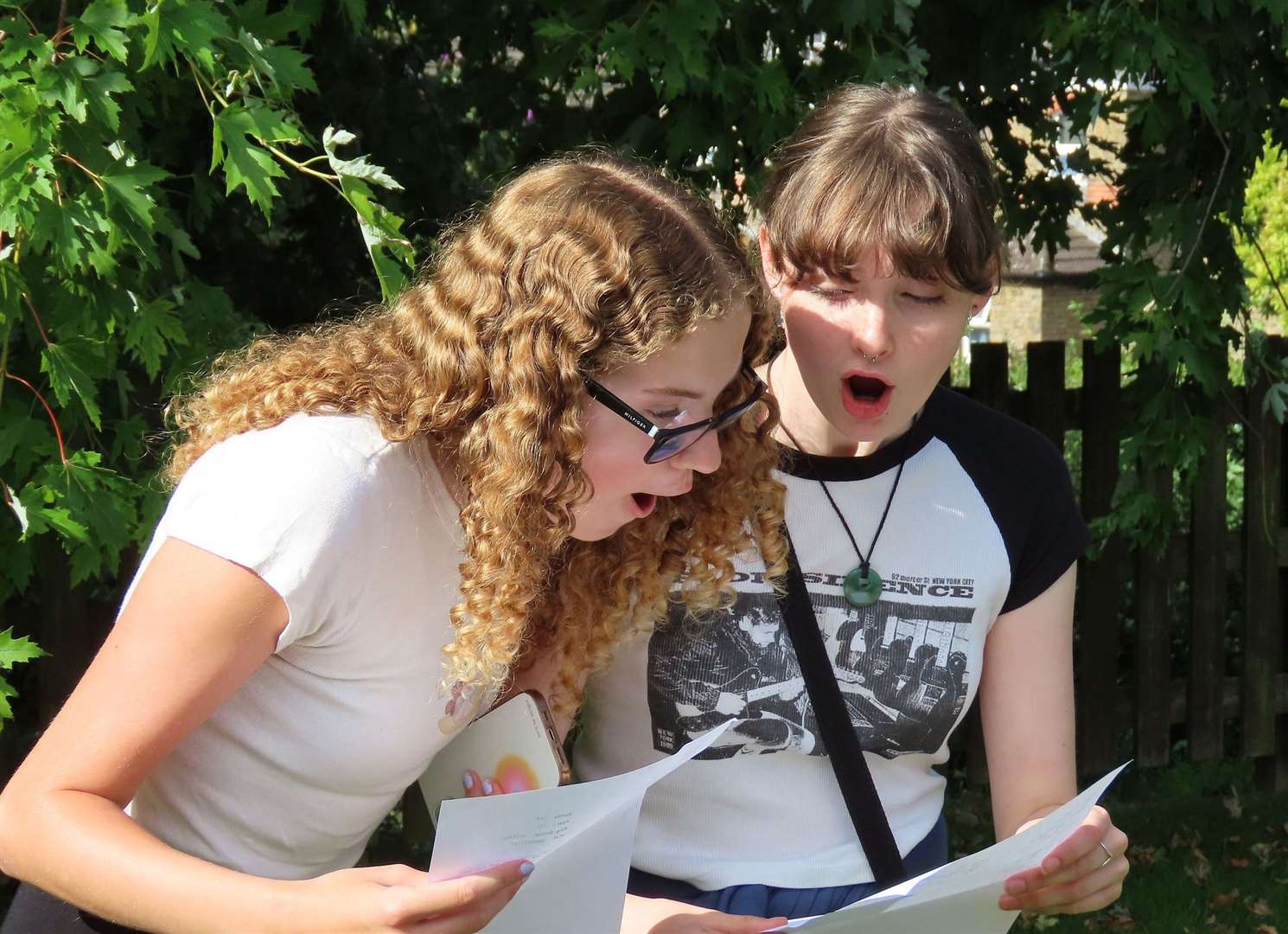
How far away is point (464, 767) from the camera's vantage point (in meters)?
1.80

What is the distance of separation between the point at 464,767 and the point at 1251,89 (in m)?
2.74

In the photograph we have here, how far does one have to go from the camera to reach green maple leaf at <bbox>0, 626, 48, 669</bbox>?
215 cm

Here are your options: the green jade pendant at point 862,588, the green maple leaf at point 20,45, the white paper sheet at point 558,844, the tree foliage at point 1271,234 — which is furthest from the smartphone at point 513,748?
the tree foliage at point 1271,234

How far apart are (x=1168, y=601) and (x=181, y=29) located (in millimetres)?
4377

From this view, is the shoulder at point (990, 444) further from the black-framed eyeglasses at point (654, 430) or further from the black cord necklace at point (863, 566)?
the black-framed eyeglasses at point (654, 430)

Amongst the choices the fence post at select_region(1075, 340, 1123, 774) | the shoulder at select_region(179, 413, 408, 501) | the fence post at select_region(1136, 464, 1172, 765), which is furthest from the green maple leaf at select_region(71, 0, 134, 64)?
the fence post at select_region(1136, 464, 1172, 765)

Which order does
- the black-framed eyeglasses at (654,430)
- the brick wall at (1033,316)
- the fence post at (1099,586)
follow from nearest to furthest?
the black-framed eyeglasses at (654,430)
the fence post at (1099,586)
the brick wall at (1033,316)

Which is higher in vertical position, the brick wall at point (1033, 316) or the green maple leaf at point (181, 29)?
the green maple leaf at point (181, 29)

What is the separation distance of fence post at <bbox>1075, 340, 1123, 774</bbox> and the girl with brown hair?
320cm

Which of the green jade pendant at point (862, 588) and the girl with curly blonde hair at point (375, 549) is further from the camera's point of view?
the green jade pendant at point (862, 588)

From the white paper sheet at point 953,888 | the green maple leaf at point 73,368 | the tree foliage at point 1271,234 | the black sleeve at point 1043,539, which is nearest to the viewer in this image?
the white paper sheet at point 953,888

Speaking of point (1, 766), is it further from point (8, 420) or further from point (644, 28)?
point (644, 28)

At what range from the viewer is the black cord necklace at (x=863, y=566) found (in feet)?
6.26

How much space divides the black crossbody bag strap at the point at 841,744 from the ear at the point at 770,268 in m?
0.43
